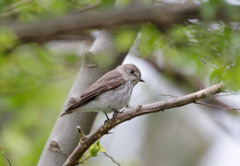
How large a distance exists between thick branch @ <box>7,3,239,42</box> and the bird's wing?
0.78 m

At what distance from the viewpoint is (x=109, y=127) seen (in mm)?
2635

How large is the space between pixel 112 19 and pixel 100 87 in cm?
119

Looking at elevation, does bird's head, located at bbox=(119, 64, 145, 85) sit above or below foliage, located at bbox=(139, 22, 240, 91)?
below

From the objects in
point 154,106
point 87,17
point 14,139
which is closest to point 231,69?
point 154,106

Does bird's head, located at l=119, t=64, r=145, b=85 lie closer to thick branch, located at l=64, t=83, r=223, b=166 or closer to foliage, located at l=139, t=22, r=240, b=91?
foliage, located at l=139, t=22, r=240, b=91

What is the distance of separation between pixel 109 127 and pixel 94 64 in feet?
2.75

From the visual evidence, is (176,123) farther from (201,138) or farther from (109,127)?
(109,127)

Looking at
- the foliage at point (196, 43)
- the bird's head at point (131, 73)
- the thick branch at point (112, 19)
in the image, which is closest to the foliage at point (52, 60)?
the foliage at point (196, 43)

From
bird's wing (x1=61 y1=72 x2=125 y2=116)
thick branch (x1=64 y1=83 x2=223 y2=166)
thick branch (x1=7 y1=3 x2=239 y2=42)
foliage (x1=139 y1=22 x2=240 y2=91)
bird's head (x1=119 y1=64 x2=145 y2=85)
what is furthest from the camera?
bird's head (x1=119 y1=64 x2=145 y2=85)

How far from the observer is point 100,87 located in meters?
Result: 3.48

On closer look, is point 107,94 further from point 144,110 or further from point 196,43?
point 144,110

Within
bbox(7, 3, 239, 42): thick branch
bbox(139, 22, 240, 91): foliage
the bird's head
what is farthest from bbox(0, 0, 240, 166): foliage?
the bird's head

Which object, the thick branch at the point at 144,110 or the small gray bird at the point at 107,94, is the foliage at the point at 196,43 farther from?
the small gray bird at the point at 107,94

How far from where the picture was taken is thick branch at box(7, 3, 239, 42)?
7.57 ft
